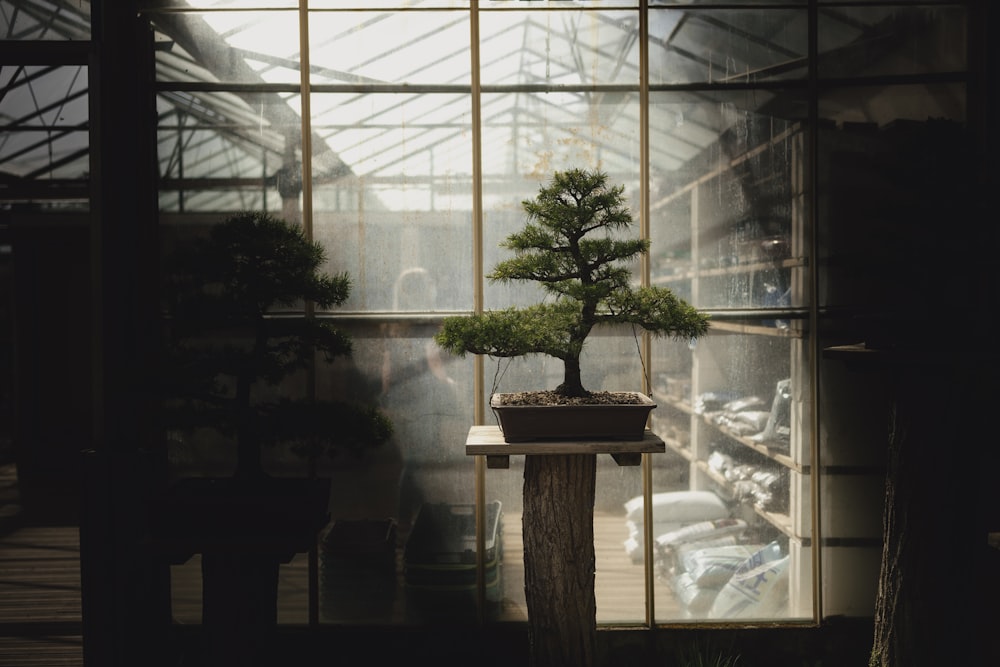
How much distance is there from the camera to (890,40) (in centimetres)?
262

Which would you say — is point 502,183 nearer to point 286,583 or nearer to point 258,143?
point 258,143

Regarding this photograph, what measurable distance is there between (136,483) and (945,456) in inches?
111

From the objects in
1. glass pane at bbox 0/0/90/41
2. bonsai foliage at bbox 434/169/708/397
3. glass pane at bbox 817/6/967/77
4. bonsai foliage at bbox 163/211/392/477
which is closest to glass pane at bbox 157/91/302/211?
bonsai foliage at bbox 163/211/392/477

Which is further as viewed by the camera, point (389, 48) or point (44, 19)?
point (44, 19)

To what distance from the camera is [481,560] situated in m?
2.60

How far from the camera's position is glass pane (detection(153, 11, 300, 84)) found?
2.61 meters

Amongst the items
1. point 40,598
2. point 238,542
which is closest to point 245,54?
point 238,542

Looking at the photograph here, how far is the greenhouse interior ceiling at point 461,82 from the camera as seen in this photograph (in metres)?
2.61

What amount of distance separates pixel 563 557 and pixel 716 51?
200 cm

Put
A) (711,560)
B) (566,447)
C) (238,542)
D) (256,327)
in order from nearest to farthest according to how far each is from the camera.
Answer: (566,447), (238,542), (256,327), (711,560)

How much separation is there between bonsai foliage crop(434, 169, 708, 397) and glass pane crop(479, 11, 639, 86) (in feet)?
2.56

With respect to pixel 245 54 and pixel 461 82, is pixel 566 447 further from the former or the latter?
pixel 245 54

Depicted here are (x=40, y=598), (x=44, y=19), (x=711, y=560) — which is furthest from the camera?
(x=40, y=598)

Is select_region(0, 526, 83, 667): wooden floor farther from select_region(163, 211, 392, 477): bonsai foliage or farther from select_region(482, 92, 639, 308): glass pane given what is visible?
select_region(482, 92, 639, 308): glass pane
